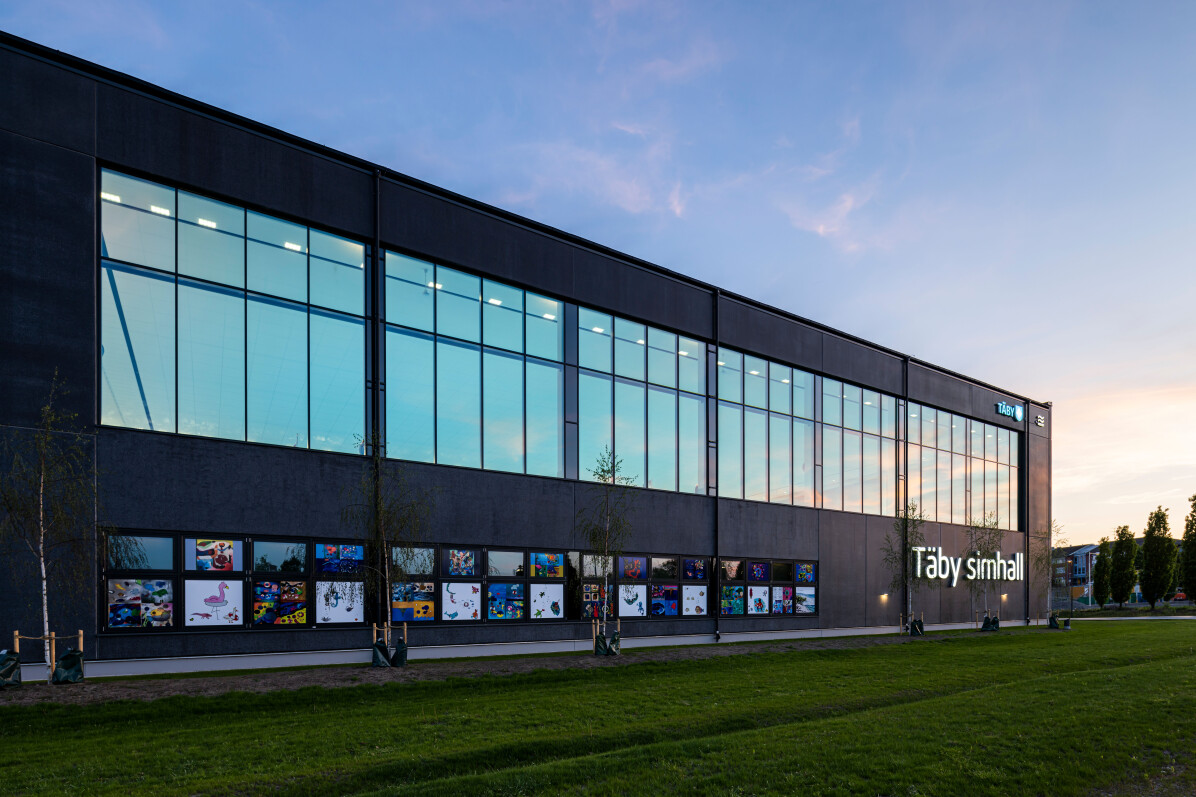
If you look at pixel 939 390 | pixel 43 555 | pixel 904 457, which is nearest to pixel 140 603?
pixel 43 555

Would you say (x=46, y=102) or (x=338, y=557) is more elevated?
(x=46, y=102)

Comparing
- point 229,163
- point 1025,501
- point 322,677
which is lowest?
point 322,677

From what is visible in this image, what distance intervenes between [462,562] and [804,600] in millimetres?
19037

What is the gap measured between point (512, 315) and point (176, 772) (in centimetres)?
1927

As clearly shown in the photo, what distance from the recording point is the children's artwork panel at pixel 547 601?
2802 centimetres

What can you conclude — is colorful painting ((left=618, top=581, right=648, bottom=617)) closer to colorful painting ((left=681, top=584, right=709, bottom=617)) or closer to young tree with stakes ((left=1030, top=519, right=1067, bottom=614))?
colorful painting ((left=681, top=584, right=709, bottom=617))

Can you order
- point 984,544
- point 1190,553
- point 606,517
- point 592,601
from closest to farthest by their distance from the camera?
point 606,517 → point 592,601 → point 984,544 → point 1190,553

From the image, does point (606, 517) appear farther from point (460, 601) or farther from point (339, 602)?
point (339, 602)

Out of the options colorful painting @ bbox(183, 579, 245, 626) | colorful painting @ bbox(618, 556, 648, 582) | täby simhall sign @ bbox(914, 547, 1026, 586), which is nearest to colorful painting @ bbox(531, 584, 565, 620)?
colorful painting @ bbox(618, 556, 648, 582)

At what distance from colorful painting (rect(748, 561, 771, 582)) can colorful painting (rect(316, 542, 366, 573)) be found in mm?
18433

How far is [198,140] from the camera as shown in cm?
2195

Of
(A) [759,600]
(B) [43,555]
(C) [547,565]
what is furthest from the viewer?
(A) [759,600]

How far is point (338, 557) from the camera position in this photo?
23.5m

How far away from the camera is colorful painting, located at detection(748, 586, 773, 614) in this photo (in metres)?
36.0
